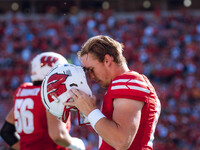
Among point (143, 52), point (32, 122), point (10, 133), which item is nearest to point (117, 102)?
point (32, 122)

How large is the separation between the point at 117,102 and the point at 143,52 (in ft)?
40.7

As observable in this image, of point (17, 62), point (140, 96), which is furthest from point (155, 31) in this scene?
point (140, 96)

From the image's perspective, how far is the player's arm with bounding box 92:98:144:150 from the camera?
72.4 inches

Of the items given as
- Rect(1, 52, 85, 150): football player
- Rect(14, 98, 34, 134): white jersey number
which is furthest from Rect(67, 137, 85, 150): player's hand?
Rect(14, 98, 34, 134): white jersey number

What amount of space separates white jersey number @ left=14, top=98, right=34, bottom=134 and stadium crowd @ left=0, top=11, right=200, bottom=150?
636 cm

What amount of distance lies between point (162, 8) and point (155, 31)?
5.17 m

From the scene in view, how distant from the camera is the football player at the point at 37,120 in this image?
2998 mm

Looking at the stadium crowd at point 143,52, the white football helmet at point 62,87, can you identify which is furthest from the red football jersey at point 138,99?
the stadium crowd at point 143,52

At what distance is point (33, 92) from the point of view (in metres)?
3.16

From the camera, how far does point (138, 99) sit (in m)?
1.90

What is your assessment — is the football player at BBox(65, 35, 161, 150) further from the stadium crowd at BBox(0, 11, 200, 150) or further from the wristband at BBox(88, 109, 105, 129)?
the stadium crowd at BBox(0, 11, 200, 150)

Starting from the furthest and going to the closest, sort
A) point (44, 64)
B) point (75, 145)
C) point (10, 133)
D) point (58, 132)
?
point (10, 133), point (44, 64), point (75, 145), point (58, 132)

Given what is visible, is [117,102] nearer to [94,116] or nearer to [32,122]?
[94,116]

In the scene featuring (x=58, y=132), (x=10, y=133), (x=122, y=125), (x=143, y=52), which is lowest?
(x=143, y=52)
